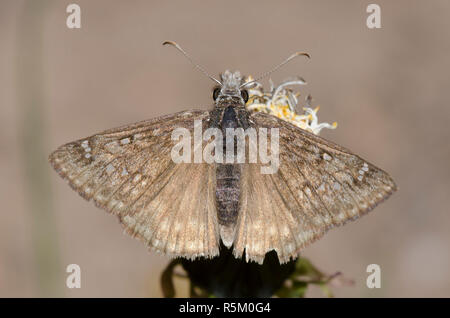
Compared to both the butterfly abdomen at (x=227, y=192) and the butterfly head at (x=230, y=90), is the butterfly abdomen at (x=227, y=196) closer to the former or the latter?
the butterfly abdomen at (x=227, y=192)

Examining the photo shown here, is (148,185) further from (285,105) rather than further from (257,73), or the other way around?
(257,73)

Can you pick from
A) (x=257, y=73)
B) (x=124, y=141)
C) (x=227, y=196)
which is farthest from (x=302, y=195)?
(x=257, y=73)

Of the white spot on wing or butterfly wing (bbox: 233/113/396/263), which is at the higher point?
the white spot on wing

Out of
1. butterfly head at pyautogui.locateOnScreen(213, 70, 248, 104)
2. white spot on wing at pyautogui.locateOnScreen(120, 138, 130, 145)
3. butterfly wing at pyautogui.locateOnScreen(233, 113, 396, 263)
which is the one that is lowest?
butterfly wing at pyautogui.locateOnScreen(233, 113, 396, 263)

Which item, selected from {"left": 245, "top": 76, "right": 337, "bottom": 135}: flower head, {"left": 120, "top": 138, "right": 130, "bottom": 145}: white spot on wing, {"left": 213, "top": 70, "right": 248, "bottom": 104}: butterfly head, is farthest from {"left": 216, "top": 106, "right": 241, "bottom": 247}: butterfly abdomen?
{"left": 245, "top": 76, "right": 337, "bottom": 135}: flower head

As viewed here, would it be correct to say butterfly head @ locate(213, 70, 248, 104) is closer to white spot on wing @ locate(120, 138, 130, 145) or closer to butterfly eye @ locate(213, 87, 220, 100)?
butterfly eye @ locate(213, 87, 220, 100)

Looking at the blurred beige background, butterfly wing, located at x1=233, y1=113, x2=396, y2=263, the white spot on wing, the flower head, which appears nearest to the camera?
butterfly wing, located at x1=233, y1=113, x2=396, y2=263
